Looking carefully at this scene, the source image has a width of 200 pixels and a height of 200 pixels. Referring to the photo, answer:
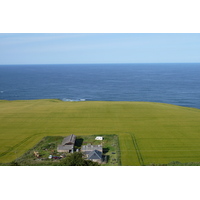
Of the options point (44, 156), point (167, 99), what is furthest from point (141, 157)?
point (167, 99)

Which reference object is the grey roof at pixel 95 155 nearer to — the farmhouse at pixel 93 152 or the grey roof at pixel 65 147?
the farmhouse at pixel 93 152

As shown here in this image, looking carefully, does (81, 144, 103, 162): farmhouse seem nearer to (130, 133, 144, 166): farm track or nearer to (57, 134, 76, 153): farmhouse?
(57, 134, 76, 153): farmhouse

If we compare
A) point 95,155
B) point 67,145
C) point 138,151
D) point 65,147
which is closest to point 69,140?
point 67,145

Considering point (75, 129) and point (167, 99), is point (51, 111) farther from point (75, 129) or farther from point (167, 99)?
point (167, 99)

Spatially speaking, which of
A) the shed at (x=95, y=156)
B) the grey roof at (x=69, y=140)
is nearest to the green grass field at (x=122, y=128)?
the shed at (x=95, y=156)

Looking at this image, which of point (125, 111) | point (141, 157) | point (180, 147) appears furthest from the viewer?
point (125, 111)

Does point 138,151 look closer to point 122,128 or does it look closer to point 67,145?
point 122,128

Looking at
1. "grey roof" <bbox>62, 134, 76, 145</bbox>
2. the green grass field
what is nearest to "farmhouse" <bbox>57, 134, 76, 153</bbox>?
"grey roof" <bbox>62, 134, 76, 145</bbox>

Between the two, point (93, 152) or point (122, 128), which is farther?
point (122, 128)
